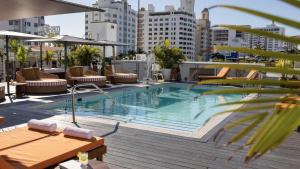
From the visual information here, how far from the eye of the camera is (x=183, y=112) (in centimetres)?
1001

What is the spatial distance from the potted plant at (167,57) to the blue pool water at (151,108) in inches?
113

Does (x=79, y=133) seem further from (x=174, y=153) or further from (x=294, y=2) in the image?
(x=294, y=2)

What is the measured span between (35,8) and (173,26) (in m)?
120

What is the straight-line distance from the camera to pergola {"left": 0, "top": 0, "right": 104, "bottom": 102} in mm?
4695

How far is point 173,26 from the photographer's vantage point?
4818 inches

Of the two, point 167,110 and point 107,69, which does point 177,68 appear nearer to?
point 107,69

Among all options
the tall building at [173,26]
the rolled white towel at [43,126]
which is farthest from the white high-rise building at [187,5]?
the rolled white towel at [43,126]

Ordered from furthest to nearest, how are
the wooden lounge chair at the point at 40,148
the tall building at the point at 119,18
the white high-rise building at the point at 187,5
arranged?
the white high-rise building at the point at 187,5 < the tall building at the point at 119,18 < the wooden lounge chair at the point at 40,148

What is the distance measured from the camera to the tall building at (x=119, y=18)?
12175cm

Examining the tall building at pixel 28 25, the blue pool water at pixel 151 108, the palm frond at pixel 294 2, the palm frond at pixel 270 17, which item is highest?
the tall building at pixel 28 25

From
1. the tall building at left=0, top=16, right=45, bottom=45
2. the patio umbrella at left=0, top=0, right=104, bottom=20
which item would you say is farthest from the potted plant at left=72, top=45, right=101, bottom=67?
the tall building at left=0, top=16, right=45, bottom=45

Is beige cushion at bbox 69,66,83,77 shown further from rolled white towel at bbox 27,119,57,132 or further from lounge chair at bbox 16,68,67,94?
rolled white towel at bbox 27,119,57,132

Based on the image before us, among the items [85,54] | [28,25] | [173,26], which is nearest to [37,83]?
[85,54]

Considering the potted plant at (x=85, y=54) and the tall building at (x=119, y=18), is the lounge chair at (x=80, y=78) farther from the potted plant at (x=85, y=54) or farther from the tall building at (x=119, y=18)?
the tall building at (x=119, y=18)
